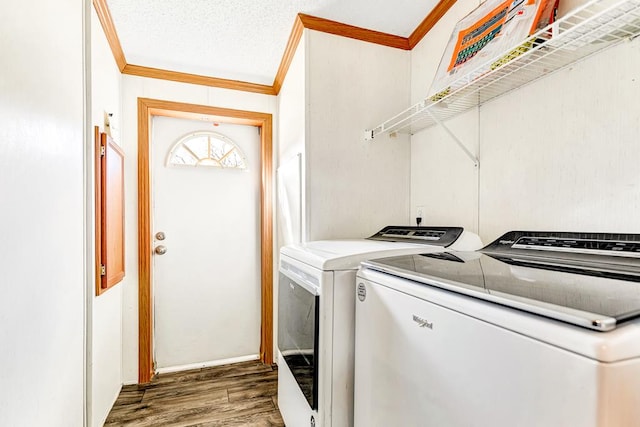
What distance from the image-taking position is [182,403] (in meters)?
2.00

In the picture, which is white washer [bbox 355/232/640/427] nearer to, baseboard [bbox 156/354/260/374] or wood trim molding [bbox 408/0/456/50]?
wood trim molding [bbox 408/0/456/50]

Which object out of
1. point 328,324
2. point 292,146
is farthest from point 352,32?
point 328,324

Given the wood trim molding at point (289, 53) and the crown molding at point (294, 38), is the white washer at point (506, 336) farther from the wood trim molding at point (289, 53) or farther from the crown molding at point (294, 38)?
the wood trim molding at point (289, 53)

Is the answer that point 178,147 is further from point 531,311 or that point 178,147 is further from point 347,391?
point 531,311

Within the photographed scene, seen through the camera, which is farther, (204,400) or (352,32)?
(204,400)

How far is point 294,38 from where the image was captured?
1942 millimetres

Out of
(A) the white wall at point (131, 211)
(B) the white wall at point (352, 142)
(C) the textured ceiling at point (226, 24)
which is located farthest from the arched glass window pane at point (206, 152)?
(B) the white wall at point (352, 142)

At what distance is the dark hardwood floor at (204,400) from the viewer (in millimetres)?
1822

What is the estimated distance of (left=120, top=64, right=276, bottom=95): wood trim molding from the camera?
2258mm

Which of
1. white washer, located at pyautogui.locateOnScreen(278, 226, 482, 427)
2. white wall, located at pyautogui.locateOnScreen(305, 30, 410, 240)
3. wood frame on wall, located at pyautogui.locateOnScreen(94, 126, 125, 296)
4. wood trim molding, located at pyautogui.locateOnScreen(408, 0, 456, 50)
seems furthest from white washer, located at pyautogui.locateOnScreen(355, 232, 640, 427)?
wood frame on wall, located at pyautogui.locateOnScreen(94, 126, 125, 296)

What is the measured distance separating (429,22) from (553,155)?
112 cm

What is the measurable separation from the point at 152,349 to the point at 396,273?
7.35ft

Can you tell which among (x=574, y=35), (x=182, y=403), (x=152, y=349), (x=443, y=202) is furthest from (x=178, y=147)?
(x=574, y=35)

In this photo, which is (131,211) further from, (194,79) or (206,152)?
(194,79)
